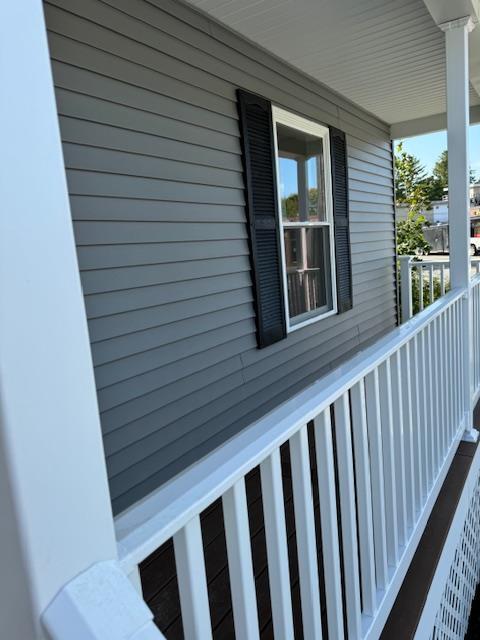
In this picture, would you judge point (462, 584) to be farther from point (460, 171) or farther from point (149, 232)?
point (149, 232)

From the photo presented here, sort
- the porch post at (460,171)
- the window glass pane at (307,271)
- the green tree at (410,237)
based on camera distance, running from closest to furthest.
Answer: the porch post at (460,171)
the window glass pane at (307,271)
the green tree at (410,237)

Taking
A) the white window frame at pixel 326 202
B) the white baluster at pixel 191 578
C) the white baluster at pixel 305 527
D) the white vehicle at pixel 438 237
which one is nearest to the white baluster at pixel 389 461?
the white baluster at pixel 305 527

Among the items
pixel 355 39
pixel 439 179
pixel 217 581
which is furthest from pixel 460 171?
pixel 439 179

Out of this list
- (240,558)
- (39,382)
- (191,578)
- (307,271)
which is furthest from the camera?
(307,271)

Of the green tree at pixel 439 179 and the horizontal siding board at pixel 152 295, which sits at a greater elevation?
the green tree at pixel 439 179

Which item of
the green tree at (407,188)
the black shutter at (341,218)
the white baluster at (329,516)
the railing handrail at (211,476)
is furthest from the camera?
the green tree at (407,188)

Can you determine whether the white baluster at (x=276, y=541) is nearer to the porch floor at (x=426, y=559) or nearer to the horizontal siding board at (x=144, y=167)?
the porch floor at (x=426, y=559)

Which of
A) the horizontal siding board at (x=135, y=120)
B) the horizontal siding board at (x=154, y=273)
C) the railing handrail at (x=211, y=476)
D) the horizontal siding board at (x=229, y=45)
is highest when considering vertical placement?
the horizontal siding board at (x=229, y=45)

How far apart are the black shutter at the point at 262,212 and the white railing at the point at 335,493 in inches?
45.2

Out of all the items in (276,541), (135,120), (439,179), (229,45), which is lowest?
(276,541)

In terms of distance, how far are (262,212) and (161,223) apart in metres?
0.97

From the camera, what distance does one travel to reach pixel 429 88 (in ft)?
14.3

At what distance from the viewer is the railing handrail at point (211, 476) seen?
2.50 ft

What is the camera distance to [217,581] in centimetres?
184
